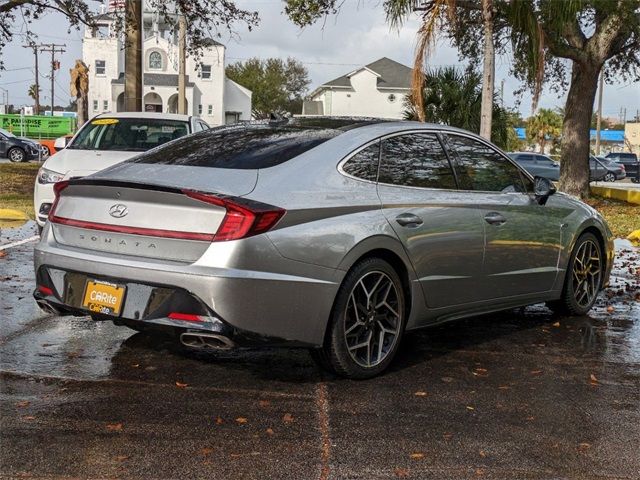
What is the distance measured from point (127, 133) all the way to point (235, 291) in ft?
23.6

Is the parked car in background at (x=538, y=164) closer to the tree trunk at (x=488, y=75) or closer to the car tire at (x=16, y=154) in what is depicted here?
the car tire at (x=16, y=154)

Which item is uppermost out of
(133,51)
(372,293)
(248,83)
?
(248,83)

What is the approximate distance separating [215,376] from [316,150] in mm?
1462

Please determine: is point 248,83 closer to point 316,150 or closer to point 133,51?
point 133,51

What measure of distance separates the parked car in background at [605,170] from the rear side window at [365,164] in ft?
122

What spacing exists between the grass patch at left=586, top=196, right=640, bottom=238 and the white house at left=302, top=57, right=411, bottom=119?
47.8 metres

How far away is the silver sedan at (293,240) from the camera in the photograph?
420 centimetres

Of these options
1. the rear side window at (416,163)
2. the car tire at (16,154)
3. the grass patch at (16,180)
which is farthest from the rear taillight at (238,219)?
the car tire at (16,154)

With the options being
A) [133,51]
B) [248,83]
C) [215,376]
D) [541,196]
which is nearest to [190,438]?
[215,376]

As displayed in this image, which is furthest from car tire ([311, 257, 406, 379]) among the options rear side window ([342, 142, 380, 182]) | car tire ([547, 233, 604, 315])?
car tire ([547, 233, 604, 315])

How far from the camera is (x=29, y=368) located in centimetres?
483

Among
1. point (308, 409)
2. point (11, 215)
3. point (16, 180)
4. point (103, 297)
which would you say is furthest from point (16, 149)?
point (308, 409)

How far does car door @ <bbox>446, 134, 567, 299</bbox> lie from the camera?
570 centimetres

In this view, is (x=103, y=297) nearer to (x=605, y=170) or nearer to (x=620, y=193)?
(x=620, y=193)
